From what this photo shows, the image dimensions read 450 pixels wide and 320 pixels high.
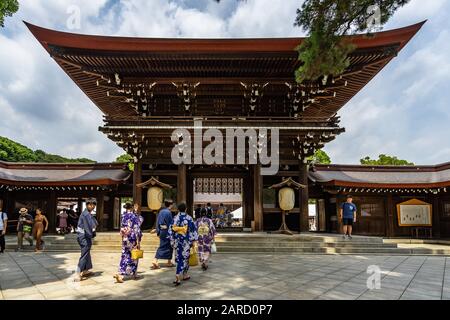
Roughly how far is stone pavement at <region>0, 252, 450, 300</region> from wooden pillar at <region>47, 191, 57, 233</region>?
751cm

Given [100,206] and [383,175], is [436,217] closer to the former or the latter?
[383,175]

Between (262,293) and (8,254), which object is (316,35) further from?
(8,254)

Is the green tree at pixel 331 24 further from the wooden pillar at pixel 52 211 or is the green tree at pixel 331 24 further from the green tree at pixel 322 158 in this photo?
the green tree at pixel 322 158

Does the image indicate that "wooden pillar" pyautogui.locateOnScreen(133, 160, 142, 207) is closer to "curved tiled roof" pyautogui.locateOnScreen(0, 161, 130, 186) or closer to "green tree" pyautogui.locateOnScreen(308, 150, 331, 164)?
"curved tiled roof" pyautogui.locateOnScreen(0, 161, 130, 186)

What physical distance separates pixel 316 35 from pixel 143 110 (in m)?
8.97

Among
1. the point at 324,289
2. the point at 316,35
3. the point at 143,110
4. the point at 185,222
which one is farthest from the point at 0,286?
the point at 143,110

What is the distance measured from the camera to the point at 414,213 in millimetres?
15906

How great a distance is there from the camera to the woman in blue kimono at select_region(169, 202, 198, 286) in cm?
587

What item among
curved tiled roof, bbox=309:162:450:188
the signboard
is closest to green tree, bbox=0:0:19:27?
curved tiled roof, bbox=309:162:450:188

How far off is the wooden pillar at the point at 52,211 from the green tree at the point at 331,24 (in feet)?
50.1

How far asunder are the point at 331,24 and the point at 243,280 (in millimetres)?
5588

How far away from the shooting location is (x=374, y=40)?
1070 cm

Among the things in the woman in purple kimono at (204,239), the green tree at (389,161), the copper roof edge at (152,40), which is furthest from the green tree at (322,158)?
the woman in purple kimono at (204,239)

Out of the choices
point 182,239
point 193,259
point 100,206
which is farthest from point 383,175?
point 100,206
